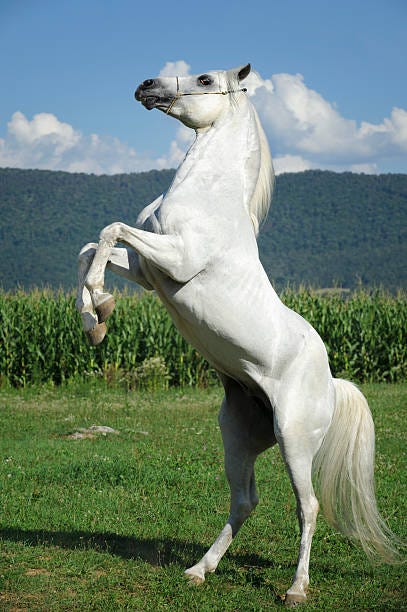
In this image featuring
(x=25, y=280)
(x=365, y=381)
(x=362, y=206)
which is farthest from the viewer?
(x=362, y=206)

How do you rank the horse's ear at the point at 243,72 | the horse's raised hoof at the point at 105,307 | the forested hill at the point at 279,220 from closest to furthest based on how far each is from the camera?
1. the horse's raised hoof at the point at 105,307
2. the horse's ear at the point at 243,72
3. the forested hill at the point at 279,220

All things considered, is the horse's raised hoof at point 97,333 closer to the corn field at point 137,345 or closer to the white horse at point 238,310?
the white horse at point 238,310

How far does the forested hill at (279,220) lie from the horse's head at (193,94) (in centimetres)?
8261

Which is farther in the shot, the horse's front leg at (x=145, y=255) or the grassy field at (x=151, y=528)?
the grassy field at (x=151, y=528)

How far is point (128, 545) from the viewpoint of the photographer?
18.2 ft

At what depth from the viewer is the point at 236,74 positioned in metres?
4.61

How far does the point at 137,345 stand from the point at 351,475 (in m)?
11.6

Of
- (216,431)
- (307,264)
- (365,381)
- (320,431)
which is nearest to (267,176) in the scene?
(320,431)

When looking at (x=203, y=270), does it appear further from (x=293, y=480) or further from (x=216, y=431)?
(x=216, y=431)

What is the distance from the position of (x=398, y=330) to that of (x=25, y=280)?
7202cm

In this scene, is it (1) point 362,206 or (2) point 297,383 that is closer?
(2) point 297,383

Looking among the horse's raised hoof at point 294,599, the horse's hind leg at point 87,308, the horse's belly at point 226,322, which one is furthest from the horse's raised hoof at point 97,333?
the horse's raised hoof at point 294,599

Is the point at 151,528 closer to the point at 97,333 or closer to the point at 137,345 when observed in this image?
the point at 97,333

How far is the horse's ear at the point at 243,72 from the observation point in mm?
4574
